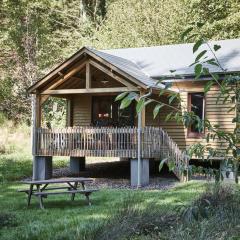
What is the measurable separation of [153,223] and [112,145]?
9.87 metres

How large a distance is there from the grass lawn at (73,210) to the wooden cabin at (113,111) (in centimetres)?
189

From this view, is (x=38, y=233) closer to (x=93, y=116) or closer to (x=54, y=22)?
(x=93, y=116)

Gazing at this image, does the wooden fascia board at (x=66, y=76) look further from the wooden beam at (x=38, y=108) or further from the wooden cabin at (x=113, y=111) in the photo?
the wooden beam at (x=38, y=108)

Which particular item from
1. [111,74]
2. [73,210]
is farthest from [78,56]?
[73,210]

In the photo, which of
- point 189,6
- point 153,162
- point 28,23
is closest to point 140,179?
point 153,162

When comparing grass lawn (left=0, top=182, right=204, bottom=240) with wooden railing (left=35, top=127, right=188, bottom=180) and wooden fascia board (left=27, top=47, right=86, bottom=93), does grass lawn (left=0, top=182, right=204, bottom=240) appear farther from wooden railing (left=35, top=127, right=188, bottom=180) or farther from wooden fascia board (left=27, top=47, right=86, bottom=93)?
wooden fascia board (left=27, top=47, right=86, bottom=93)

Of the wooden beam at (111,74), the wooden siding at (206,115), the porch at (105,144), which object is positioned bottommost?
the porch at (105,144)

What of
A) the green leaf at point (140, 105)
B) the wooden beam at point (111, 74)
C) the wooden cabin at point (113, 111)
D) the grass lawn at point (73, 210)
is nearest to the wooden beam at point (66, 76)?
the wooden cabin at point (113, 111)

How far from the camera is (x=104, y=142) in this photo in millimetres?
16875

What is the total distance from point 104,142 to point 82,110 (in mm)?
5400

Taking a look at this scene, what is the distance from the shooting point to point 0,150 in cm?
2681

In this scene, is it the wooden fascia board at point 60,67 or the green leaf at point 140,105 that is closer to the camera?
the green leaf at point 140,105

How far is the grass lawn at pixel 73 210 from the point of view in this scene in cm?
779

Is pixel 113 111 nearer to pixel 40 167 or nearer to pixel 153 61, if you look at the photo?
pixel 153 61
